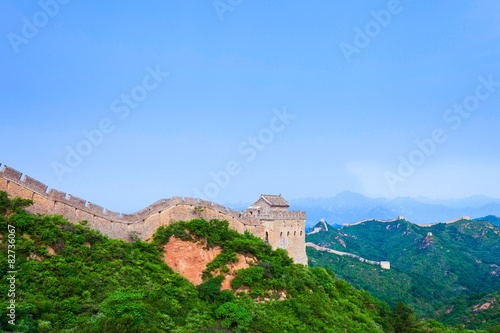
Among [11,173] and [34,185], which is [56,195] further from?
[11,173]

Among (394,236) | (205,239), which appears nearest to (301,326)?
(205,239)

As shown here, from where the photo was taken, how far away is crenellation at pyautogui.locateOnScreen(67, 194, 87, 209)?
15.4m

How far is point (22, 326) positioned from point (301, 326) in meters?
11.7

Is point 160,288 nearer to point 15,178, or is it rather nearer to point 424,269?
point 15,178

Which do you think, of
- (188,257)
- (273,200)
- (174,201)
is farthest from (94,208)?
(273,200)

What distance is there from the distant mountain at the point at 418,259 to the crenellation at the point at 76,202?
115 feet

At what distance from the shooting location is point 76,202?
15.6m

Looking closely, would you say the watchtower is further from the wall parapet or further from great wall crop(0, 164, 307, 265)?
the wall parapet

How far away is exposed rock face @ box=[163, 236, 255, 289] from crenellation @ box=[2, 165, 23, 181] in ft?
24.4

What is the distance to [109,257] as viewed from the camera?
14.8 metres

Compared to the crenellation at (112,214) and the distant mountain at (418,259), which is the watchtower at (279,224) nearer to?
the crenellation at (112,214)

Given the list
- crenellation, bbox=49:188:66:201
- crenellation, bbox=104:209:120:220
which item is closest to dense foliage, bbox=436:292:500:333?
crenellation, bbox=104:209:120:220

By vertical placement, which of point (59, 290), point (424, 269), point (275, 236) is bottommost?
point (59, 290)

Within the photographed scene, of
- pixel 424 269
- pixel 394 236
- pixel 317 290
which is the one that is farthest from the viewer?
pixel 394 236
